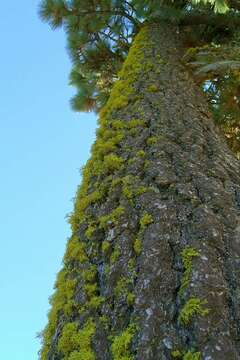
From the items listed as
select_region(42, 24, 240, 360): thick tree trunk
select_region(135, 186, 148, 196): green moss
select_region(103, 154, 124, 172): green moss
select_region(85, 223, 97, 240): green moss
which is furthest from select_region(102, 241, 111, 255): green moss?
select_region(103, 154, 124, 172): green moss

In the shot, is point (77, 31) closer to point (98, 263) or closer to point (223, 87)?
point (223, 87)

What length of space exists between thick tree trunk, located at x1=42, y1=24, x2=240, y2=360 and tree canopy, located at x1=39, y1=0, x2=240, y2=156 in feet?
11.3

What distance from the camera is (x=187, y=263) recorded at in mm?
2789

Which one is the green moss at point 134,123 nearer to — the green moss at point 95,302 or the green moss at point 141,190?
the green moss at point 141,190

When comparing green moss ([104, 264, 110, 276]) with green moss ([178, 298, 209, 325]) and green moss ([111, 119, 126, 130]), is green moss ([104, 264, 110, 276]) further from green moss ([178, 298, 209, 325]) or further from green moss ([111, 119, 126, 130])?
green moss ([111, 119, 126, 130])

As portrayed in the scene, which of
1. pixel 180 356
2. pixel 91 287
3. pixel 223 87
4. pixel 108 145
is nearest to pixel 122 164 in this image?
pixel 108 145

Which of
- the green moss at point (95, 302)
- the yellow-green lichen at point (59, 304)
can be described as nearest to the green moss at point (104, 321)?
the green moss at point (95, 302)

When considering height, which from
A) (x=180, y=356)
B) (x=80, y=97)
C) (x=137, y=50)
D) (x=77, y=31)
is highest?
(x=77, y=31)

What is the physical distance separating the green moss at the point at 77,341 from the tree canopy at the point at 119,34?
5.39 meters

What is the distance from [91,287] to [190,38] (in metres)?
6.19

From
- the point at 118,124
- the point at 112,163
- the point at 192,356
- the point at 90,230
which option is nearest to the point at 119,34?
the point at 118,124

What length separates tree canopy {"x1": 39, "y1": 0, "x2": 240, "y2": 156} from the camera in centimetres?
798

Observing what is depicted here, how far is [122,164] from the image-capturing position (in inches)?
156

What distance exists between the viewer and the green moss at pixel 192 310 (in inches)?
96.8
